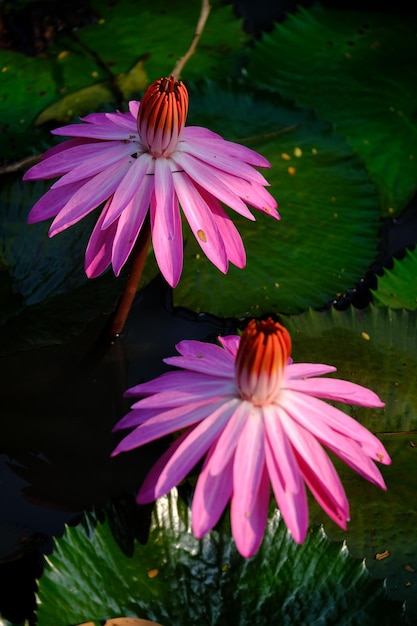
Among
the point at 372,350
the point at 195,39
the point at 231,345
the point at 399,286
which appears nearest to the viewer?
the point at 231,345

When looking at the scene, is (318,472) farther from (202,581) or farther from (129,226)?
(129,226)

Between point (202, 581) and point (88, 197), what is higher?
point (88, 197)

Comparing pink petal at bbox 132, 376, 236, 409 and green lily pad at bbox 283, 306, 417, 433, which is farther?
green lily pad at bbox 283, 306, 417, 433

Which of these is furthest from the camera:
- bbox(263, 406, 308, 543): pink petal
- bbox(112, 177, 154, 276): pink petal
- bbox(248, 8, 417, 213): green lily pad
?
bbox(248, 8, 417, 213): green lily pad

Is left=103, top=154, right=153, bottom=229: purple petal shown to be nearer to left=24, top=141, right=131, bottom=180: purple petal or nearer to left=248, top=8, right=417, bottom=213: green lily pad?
left=24, top=141, right=131, bottom=180: purple petal

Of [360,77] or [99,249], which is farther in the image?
[360,77]

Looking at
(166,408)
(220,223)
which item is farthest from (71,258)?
(166,408)

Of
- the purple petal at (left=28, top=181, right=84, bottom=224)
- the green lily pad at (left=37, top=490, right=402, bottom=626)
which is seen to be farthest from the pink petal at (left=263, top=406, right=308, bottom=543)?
the purple petal at (left=28, top=181, right=84, bottom=224)

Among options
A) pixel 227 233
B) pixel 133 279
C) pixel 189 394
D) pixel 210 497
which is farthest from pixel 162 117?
pixel 210 497
